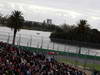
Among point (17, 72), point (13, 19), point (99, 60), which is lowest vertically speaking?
point (99, 60)

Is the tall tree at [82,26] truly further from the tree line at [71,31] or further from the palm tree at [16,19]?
the palm tree at [16,19]

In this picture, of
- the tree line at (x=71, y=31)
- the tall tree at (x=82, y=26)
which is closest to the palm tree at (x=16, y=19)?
the tree line at (x=71, y=31)

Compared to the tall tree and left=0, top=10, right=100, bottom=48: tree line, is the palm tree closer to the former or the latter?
left=0, top=10, right=100, bottom=48: tree line

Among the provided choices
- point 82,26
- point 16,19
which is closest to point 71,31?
point 82,26

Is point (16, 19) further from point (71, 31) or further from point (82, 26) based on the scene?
point (71, 31)

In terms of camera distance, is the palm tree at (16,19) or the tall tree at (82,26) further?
the tall tree at (82,26)

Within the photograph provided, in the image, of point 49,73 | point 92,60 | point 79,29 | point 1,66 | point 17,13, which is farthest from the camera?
point 79,29

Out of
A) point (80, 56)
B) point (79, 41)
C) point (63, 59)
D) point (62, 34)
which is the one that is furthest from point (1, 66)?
point (62, 34)

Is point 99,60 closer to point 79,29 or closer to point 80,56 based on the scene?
point 80,56

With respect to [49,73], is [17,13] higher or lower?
higher

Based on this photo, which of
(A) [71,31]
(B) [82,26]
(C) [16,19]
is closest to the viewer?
(C) [16,19]

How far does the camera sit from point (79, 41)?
96.9 meters

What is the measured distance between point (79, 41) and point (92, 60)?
150 feet

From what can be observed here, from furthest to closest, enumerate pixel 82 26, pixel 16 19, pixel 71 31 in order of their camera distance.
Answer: pixel 71 31 → pixel 82 26 → pixel 16 19
